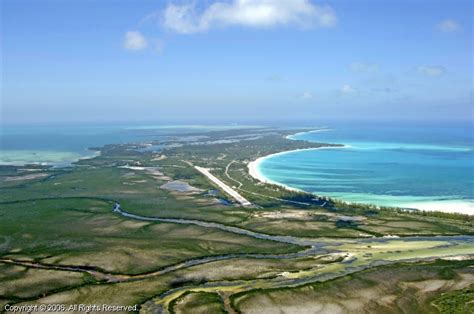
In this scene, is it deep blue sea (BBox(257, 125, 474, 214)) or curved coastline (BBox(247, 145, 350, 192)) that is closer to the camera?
deep blue sea (BBox(257, 125, 474, 214))

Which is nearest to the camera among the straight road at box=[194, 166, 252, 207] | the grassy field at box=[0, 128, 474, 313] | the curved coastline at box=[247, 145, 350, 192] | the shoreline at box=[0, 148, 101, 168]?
the grassy field at box=[0, 128, 474, 313]

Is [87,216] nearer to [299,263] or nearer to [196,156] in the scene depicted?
[299,263]

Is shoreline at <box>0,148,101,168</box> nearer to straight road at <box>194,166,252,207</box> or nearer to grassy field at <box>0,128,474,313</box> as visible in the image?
grassy field at <box>0,128,474,313</box>

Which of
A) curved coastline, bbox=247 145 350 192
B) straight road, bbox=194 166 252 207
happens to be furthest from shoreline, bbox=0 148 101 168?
curved coastline, bbox=247 145 350 192

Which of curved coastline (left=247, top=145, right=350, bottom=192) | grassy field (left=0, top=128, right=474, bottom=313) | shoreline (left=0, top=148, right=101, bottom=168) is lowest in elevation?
grassy field (left=0, top=128, right=474, bottom=313)

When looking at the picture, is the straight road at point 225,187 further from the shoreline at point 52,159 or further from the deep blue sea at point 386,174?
the shoreline at point 52,159

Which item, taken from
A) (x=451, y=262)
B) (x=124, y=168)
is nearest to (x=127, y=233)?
(x=451, y=262)

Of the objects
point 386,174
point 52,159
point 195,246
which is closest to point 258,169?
point 386,174

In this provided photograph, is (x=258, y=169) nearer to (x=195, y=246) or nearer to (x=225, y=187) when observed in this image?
(x=225, y=187)

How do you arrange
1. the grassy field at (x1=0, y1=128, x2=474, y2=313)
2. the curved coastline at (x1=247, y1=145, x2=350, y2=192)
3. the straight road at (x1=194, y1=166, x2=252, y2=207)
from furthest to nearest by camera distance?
Answer: 1. the curved coastline at (x1=247, y1=145, x2=350, y2=192)
2. the straight road at (x1=194, y1=166, x2=252, y2=207)
3. the grassy field at (x1=0, y1=128, x2=474, y2=313)
